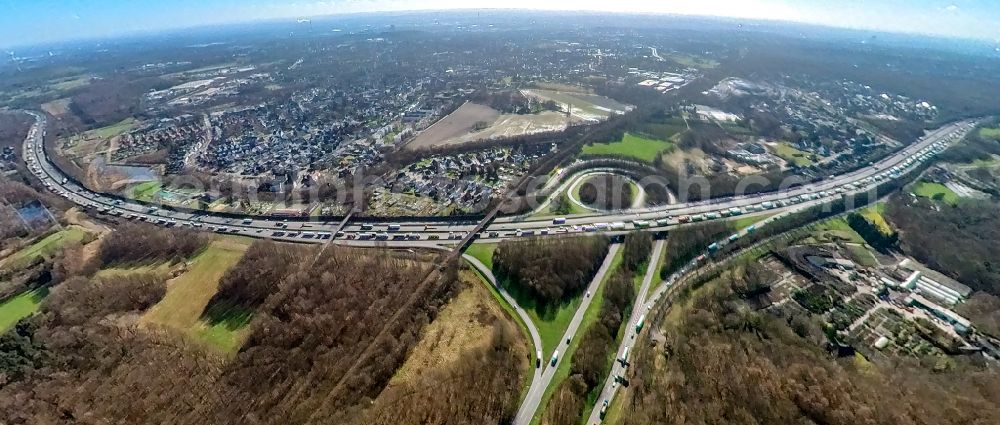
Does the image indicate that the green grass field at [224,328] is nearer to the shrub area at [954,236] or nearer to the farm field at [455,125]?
the farm field at [455,125]

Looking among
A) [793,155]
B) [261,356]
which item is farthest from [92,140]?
[793,155]

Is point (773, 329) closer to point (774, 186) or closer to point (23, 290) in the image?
point (774, 186)

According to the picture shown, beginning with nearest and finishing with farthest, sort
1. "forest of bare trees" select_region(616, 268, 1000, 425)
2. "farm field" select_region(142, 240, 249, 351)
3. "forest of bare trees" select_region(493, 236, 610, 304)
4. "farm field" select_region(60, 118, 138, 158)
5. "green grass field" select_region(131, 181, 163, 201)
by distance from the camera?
"forest of bare trees" select_region(616, 268, 1000, 425), "farm field" select_region(142, 240, 249, 351), "forest of bare trees" select_region(493, 236, 610, 304), "green grass field" select_region(131, 181, 163, 201), "farm field" select_region(60, 118, 138, 158)

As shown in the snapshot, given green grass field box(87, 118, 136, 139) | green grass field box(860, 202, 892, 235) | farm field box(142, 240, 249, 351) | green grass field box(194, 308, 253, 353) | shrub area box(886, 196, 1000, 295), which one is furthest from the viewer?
green grass field box(87, 118, 136, 139)

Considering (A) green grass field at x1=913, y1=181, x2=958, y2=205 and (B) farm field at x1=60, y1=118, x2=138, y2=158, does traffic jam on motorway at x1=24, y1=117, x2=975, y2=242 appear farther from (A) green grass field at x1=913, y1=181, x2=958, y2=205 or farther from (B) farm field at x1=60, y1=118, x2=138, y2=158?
(B) farm field at x1=60, y1=118, x2=138, y2=158

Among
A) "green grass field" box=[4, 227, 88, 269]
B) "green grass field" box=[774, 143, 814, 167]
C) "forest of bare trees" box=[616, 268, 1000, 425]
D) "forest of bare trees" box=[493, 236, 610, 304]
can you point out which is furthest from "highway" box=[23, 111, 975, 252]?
"forest of bare trees" box=[616, 268, 1000, 425]

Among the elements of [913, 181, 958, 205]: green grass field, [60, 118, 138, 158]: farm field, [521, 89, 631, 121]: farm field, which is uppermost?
[521, 89, 631, 121]: farm field

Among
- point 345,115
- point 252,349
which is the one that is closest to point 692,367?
point 252,349

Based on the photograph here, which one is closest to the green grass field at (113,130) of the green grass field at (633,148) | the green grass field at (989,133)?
the green grass field at (633,148)
